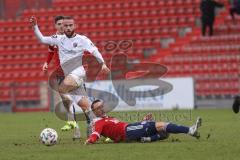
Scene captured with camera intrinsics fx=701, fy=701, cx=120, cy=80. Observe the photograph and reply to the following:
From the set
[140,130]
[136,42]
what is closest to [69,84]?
[140,130]

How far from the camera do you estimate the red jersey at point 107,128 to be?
12141 millimetres

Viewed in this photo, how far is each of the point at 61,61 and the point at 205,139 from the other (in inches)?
148

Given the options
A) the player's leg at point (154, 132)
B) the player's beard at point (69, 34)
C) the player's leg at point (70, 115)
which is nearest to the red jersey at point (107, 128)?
the player's leg at point (154, 132)

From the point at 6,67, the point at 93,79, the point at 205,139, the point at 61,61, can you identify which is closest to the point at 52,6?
the point at 6,67

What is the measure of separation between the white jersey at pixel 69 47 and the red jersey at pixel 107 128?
2.39 m

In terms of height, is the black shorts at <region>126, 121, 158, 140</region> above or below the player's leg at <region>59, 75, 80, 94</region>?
below

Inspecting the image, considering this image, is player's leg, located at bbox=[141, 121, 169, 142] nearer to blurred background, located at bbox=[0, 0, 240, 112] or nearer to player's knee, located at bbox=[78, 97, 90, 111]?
player's knee, located at bbox=[78, 97, 90, 111]

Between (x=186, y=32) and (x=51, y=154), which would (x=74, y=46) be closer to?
(x=51, y=154)

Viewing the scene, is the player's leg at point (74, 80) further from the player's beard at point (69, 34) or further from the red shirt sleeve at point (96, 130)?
the red shirt sleeve at point (96, 130)

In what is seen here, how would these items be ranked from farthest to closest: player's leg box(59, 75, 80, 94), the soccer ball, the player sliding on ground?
player's leg box(59, 75, 80, 94) → the soccer ball → the player sliding on ground

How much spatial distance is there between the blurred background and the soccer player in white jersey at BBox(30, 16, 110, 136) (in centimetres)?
1248

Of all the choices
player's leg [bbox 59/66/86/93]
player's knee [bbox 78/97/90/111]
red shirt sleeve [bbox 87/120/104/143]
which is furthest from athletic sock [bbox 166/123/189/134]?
player's leg [bbox 59/66/86/93]

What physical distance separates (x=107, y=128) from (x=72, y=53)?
9.25 ft

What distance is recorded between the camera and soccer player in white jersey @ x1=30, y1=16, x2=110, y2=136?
14.2 meters
